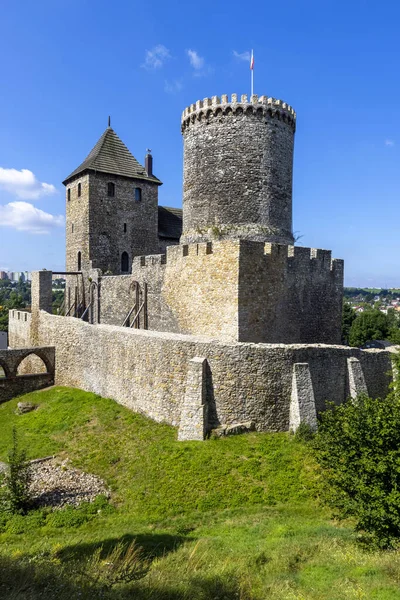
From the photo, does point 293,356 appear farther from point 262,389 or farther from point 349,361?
point 349,361

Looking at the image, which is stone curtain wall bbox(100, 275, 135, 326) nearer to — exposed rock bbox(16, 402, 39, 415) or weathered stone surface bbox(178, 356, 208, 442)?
exposed rock bbox(16, 402, 39, 415)

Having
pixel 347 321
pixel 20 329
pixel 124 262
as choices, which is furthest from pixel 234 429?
pixel 347 321

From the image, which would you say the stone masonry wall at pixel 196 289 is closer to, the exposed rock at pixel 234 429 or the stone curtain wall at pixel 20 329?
the exposed rock at pixel 234 429

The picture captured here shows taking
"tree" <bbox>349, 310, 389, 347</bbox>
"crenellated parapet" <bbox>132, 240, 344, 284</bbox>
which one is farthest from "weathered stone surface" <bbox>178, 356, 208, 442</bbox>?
"tree" <bbox>349, 310, 389, 347</bbox>

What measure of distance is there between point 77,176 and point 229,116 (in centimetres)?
1513

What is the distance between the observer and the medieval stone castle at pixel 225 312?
503 inches

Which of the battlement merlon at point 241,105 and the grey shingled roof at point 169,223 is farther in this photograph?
the grey shingled roof at point 169,223

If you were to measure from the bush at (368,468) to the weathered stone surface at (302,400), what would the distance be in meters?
2.05

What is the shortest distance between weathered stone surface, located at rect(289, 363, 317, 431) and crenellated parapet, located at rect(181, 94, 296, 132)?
11.7 metres

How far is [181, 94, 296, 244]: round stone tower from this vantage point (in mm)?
18562

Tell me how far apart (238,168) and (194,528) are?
556 inches

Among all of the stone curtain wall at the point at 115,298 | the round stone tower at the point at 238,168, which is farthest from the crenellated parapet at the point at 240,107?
the stone curtain wall at the point at 115,298

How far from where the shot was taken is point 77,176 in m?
30.0

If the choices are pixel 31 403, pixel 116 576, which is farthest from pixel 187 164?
pixel 116 576
